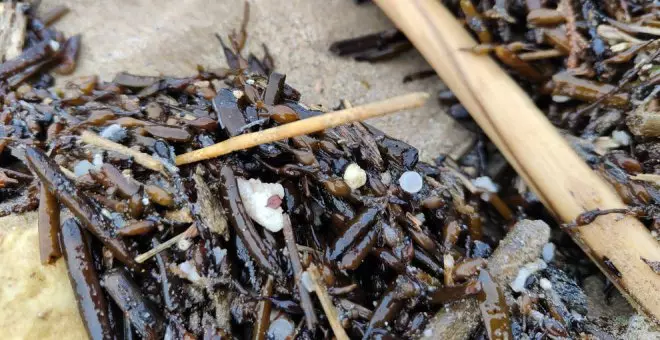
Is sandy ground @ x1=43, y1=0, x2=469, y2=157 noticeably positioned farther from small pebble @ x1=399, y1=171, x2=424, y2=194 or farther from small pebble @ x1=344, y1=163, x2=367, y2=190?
small pebble @ x1=344, y1=163, x2=367, y2=190

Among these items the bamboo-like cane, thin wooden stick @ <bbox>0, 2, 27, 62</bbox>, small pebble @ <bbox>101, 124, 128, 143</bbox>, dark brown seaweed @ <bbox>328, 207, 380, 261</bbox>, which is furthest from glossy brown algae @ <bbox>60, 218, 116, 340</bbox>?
the bamboo-like cane

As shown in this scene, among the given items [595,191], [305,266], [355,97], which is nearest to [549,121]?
[595,191]

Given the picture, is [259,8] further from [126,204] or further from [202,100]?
[126,204]

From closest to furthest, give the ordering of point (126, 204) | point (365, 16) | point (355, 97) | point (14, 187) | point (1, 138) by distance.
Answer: point (126, 204) → point (14, 187) → point (1, 138) → point (355, 97) → point (365, 16)

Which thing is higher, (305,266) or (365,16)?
(365,16)

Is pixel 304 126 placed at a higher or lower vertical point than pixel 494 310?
higher

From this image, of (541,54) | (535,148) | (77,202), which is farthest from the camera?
(541,54)

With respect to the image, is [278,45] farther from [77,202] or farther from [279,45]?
[77,202]

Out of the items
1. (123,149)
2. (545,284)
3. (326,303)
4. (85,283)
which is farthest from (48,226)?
(545,284)
